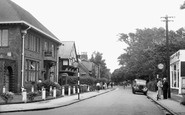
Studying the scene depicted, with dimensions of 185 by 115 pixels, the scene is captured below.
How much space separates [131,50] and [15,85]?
44.5 metres

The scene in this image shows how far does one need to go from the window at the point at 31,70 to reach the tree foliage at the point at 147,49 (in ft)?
59.9

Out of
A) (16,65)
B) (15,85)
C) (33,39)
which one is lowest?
(15,85)

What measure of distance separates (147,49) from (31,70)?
2238 centimetres

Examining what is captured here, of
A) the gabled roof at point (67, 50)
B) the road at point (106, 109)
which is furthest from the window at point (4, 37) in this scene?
the gabled roof at point (67, 50)

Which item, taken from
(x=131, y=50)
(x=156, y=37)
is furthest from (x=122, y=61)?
(x=156, y=37)

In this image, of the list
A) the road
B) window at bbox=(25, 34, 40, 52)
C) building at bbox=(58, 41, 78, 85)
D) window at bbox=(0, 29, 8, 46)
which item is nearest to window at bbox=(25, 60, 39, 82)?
window at bbox=(25, 34, 40, 52)

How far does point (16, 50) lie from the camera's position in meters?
31.7

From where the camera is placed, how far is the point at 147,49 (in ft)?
170

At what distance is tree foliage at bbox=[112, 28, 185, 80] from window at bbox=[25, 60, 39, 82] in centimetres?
1825

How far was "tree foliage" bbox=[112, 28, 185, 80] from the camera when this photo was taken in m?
47.6

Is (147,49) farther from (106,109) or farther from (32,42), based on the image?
(106,109)

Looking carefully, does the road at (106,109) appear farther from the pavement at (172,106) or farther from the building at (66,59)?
the building at (66,59)

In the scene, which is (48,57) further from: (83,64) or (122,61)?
(83,64)

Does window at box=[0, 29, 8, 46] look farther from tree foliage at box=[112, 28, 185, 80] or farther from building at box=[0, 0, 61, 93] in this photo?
tree foliage at box=[112, 28, 185, 80]
